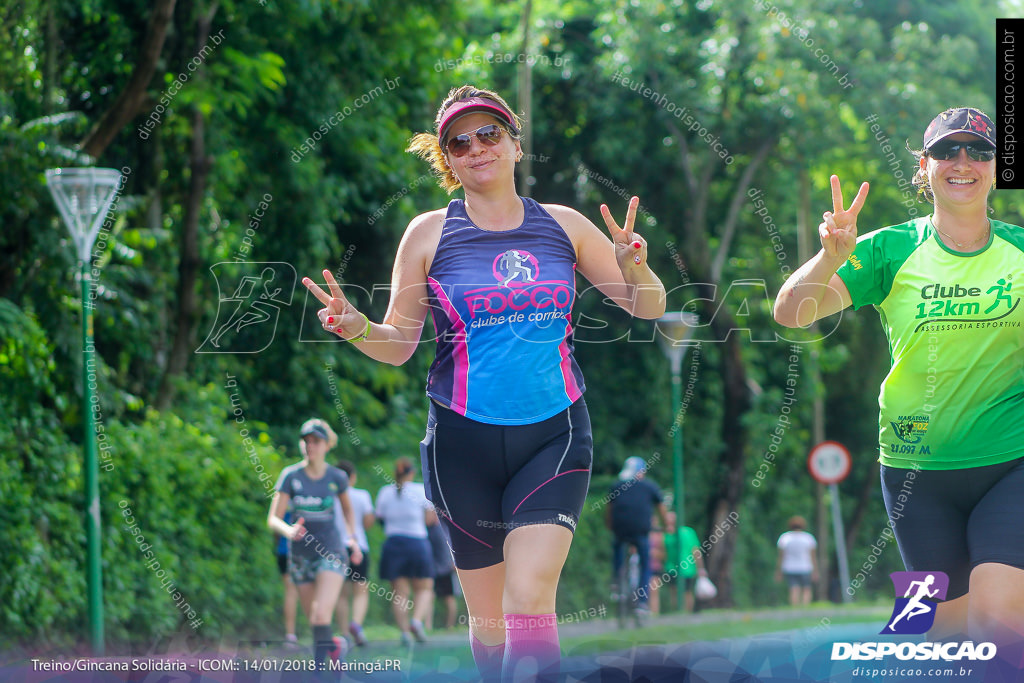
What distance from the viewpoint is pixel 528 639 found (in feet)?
10.7

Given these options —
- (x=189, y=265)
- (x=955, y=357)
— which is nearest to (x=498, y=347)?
(x=955, y=357)

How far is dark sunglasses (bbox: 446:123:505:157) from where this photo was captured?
3643mm

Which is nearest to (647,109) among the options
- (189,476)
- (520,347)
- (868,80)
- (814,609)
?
(868,80)

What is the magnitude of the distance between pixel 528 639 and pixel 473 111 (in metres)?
1.57

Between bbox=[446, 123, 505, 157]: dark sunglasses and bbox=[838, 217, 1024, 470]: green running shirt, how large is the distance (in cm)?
128

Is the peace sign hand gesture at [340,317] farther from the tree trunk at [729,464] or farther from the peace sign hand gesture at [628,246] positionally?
the tree trunk at [729,464]

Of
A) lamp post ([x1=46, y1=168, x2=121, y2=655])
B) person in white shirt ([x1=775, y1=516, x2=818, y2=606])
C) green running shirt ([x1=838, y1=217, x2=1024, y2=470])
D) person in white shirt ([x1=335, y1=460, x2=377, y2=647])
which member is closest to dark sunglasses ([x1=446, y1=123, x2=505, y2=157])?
green running shirt ([x1=838, y1=217, x2=1024, y2=470])

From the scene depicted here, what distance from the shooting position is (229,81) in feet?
35.3

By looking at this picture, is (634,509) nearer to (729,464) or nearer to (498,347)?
(729,464)

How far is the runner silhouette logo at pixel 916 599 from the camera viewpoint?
3.52m

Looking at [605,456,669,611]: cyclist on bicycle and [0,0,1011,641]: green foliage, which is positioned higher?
[0,0,1011,641]: green foliage

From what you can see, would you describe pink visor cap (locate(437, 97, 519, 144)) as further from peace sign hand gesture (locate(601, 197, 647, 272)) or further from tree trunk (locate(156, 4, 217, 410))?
tree trunk (locate(156, 4, 217, 410))

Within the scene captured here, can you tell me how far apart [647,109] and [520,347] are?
15.3 meters

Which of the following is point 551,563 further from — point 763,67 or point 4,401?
point 763,67
